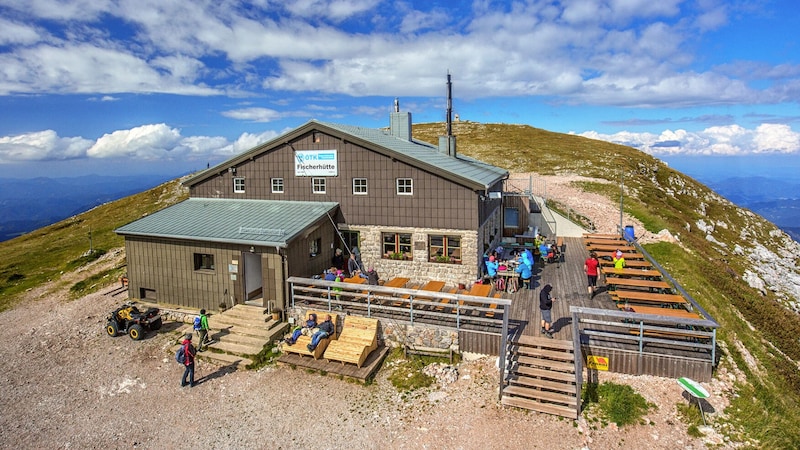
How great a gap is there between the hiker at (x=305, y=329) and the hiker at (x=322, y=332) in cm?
30

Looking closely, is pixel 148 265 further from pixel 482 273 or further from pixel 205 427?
pixel 482 273

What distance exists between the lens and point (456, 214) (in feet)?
59.0

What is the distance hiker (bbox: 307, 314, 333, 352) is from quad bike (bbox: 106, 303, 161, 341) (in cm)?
769

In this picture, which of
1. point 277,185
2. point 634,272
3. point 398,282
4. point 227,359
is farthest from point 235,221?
point 634,272

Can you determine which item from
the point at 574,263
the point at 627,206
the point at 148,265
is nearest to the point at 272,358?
the point at 148,265

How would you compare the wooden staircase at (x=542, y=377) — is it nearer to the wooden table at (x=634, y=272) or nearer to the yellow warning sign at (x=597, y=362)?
the yellow warning sign at (x=597, y=362)

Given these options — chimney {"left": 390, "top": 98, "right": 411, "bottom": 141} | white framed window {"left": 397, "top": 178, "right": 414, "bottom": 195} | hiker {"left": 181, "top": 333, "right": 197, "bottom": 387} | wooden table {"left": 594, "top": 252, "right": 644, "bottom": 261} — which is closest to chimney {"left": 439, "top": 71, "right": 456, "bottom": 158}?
chimney {"left": 390, "top": 98, "right": 411, "bottom": 141}

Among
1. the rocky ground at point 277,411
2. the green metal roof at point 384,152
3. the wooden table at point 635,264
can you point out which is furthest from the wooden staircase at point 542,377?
the wooden table at point 635,264

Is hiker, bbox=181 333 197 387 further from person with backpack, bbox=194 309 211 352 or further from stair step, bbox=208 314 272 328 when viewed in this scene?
stair step, bbox=208 314 272 328

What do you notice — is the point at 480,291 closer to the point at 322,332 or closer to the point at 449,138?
the point at 322,332

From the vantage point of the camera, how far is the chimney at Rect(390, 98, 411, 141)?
25.1m

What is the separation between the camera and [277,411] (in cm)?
1217

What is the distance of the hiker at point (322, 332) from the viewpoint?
1428 cm

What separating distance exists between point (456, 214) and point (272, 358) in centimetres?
914
